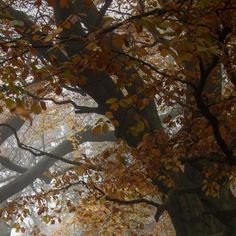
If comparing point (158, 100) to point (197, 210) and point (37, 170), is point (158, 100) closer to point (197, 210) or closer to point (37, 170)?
point (197, 210)

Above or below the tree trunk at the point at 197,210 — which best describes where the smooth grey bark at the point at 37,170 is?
above

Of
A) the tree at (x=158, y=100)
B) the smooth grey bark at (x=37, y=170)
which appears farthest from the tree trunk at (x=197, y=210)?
the smooth grey bark at (x=37, y=170)

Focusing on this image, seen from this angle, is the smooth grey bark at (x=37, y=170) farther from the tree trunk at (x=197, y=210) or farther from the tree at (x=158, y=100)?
the tree trunk at (x=197, y=210)

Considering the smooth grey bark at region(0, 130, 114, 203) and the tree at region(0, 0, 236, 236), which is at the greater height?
the smooth grey bark at region(0, 130, 114, 203)

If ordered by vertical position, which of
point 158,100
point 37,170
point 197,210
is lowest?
point 197,210

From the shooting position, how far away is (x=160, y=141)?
637cm

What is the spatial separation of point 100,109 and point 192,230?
9.25 ft

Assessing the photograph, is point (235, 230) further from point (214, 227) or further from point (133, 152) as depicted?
point (133, 152)

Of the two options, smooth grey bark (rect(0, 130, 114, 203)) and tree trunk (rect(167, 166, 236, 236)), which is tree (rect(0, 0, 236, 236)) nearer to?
tree trunk (rect(167, 166, 236, 236))

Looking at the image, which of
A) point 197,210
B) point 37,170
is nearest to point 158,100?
point 197,210

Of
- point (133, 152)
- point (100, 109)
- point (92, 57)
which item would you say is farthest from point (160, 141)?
point (92, 57)

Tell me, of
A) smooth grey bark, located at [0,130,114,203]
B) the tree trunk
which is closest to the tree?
the tree trunk

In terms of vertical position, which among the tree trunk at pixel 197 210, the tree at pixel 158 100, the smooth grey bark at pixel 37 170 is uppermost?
the smooth grey bark at pixel 37 170

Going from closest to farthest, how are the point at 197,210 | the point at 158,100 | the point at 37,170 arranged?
the point at 158,100, the point at 197,210, the point at 37,170
